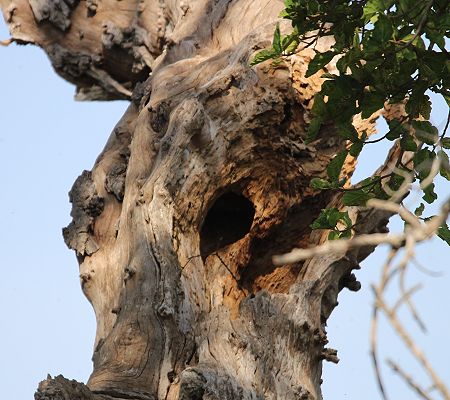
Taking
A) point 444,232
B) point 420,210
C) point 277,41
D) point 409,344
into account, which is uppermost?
point 277,41

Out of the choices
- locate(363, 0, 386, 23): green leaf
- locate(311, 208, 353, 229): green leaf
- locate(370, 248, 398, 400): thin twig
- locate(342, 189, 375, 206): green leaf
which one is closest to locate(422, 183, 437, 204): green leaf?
locate(342, 189, 375, 206): green leaf

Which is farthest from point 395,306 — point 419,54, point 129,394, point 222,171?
point 222,171

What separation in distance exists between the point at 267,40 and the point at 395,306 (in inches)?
168

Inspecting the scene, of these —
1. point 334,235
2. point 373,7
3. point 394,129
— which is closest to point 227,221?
point 334,235

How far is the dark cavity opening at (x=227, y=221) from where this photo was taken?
18.0ft

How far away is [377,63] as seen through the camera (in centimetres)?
397

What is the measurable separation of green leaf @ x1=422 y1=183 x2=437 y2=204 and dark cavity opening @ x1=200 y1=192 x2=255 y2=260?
1.40 m

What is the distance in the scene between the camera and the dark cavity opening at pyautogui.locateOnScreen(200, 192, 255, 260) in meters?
5.49

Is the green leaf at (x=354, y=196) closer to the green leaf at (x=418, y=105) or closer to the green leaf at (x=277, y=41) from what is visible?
the green leaf at (x=418, y=105)

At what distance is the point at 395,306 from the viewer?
4.43 ft

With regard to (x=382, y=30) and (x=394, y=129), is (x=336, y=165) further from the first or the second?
(x=382, y=30)

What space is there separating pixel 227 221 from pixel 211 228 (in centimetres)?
13

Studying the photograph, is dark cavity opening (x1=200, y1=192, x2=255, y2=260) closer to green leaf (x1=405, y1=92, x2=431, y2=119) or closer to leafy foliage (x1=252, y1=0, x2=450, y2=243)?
leafy foliage (x1=252, y1=0, x2=450, y2=243)

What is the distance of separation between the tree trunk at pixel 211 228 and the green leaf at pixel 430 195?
0.37 metres
